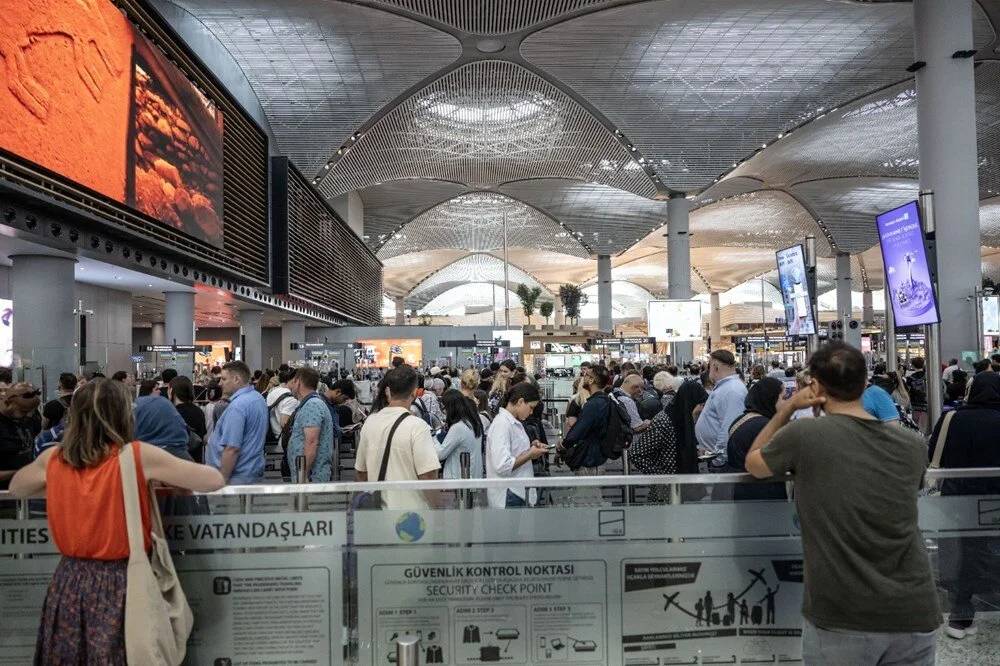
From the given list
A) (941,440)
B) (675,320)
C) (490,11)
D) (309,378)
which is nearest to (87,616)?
(309,378)

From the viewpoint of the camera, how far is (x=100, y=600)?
2666 mm

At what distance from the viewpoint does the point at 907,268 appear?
28.5ft

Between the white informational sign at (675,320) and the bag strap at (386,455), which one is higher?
the white informational sign at (675,320)

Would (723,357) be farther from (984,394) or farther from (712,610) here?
(712,610)

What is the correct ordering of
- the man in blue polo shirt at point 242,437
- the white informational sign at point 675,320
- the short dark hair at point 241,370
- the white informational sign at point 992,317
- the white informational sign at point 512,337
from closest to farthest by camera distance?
the man in blue polo shirt at point 242,437 → the short dark hair at point 241,370 → the white informational sign at point 992,317 → the white informational sign at point 675,320 → the white informational sign at point 512,337

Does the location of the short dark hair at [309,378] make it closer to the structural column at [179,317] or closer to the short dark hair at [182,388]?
the short dark hair at [182,388]

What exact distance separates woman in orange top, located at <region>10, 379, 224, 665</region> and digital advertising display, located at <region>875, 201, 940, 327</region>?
7623 millimetres

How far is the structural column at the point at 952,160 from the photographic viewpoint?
37.5ft

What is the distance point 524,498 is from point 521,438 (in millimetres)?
2169

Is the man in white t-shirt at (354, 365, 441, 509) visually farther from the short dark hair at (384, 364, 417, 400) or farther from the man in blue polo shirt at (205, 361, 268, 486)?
the man in blue polo shirt at (205, 361, 268, 486)

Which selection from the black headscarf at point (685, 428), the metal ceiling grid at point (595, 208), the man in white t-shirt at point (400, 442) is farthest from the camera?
the metal ceiling grid at point (595, 208)

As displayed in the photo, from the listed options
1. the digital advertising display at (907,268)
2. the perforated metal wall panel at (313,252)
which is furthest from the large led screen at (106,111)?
the digital advertising display at (907,268)

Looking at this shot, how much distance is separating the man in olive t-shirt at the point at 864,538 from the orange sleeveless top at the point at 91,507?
2.16 meters

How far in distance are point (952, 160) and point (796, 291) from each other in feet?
9.34
